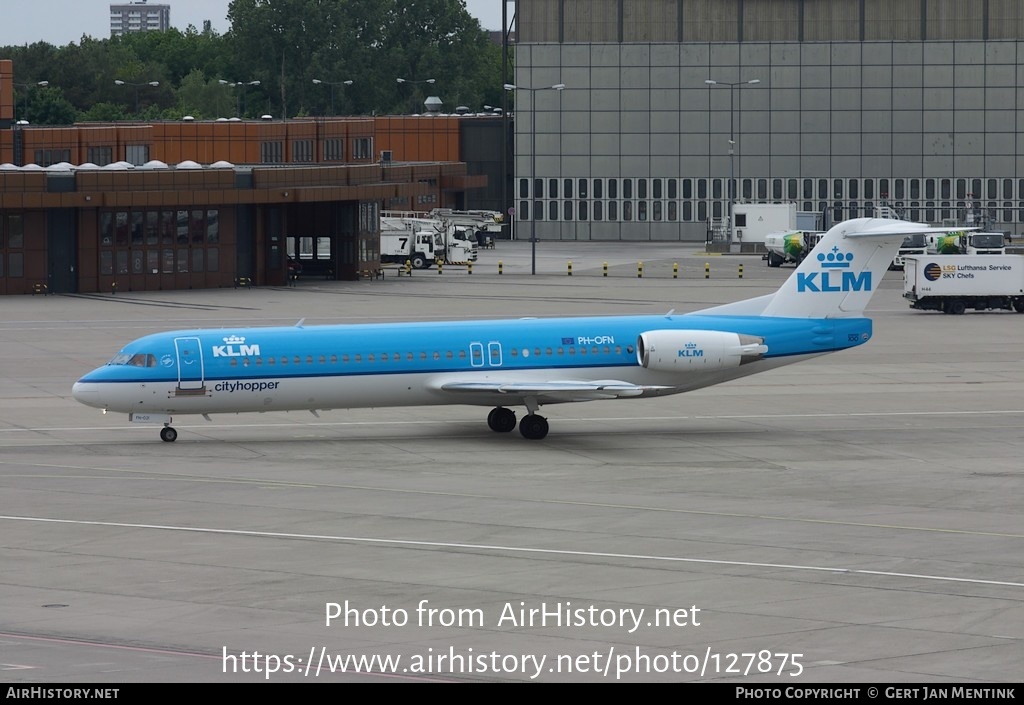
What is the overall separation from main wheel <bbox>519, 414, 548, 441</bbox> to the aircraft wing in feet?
2.17

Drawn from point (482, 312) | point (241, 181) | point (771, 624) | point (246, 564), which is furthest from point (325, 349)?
point (241, 181)

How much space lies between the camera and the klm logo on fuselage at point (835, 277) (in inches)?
1626

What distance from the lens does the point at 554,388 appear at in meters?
38.9

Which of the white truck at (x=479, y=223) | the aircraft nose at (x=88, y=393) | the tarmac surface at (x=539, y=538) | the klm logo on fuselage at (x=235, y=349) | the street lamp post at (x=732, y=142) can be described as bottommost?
the tarmac surface at (x=539, y=538)

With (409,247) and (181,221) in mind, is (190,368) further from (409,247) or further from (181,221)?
(409,247)

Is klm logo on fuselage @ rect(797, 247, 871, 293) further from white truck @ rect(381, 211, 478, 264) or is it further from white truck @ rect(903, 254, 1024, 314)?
white truck @ rect(381, 211, 478, 264)

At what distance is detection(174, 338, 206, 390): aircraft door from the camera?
3875 cm

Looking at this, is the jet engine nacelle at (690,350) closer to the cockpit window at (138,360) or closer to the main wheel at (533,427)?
the main wheel at (533,427)

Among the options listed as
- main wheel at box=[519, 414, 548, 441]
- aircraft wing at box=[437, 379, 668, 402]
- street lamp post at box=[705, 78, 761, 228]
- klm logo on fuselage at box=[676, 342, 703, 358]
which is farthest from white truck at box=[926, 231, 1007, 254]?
aircraft wing at box=[437, 379, 668, 402]

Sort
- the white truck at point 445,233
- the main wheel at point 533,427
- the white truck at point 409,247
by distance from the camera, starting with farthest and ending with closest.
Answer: the white truck at point 445,233, the white truck at point 409,247, the main wheel at point 533,427

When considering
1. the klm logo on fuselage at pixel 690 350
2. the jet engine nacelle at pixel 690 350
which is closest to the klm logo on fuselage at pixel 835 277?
the jet engine nacelle at pixel 690 350

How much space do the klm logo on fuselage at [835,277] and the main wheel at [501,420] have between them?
8099mm

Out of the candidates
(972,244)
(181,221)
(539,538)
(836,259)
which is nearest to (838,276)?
(836,259)

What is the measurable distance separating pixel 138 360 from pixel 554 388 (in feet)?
33.0
